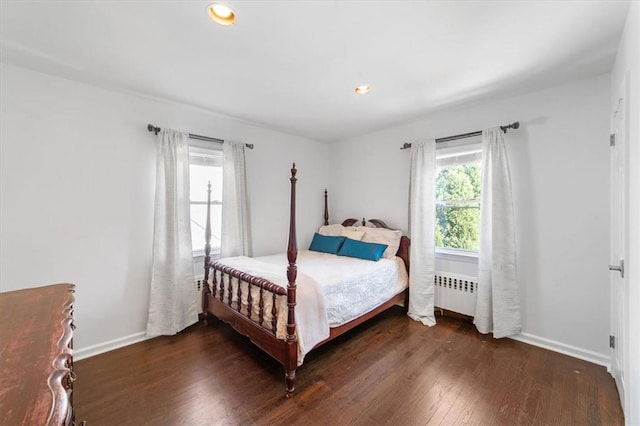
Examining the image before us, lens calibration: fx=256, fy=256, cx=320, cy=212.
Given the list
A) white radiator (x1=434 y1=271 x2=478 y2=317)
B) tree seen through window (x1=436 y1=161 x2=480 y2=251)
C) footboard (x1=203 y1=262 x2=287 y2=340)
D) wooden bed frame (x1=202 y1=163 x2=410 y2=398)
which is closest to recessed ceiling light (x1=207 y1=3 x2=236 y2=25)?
wooden bed frame (x1=202 y1=163 x2=410 y2=398)

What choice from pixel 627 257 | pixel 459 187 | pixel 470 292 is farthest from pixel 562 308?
pixel 459 187

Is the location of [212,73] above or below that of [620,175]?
above

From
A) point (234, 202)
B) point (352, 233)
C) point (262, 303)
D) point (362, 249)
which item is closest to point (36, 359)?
point (262, 303)

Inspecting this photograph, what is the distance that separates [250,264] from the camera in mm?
2744

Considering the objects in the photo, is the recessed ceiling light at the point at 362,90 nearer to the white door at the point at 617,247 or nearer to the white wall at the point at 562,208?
the white wall at the point at 562,208

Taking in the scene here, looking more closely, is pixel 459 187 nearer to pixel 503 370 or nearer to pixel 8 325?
pixel 503 370

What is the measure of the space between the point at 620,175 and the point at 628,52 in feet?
2.61

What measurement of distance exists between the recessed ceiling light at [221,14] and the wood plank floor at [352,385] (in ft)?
8.30

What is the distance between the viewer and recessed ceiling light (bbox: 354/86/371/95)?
98.5 inches

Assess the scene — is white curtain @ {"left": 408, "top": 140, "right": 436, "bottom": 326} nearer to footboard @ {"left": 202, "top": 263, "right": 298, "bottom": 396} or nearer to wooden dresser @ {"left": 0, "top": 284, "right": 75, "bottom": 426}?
footboard @ {"left": 202, "top": 263, "right": 298, "bottom": 396}

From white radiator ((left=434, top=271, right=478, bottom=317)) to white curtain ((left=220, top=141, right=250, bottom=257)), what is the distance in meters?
2.49

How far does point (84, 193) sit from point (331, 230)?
2.98 m

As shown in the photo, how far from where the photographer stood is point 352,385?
1989mm

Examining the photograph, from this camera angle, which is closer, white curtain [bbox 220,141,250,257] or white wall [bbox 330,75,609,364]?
white wall [bbox 330,75,609,364]
